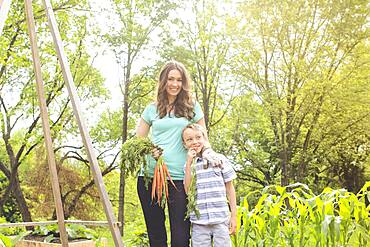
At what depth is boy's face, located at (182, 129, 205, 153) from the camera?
7.32 feet

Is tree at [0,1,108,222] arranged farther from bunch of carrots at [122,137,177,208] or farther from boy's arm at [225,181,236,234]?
boy's arm at [225,181,236,234]

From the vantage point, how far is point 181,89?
2.31 meters

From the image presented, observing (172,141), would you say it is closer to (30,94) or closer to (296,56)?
(296,56)

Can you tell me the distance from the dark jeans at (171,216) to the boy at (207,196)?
5 centimetres

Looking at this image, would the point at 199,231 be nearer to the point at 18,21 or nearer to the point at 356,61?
the point at 18,21

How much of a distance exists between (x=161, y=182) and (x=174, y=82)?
0.45 metres

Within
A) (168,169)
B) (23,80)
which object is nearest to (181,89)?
(168,169)

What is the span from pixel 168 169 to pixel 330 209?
1134mm

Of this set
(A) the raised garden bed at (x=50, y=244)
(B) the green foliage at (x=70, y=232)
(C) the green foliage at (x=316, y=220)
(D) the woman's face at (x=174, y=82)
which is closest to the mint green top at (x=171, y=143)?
(D) the woman's face at (x=174, y=82)

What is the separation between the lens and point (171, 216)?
89.8 inches

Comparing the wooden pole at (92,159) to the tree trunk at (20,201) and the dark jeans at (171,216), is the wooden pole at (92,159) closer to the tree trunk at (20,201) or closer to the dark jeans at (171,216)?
the dark jeans at (171,216)

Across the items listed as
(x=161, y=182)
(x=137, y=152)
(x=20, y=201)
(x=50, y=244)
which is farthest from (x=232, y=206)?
(x=20, y=201)

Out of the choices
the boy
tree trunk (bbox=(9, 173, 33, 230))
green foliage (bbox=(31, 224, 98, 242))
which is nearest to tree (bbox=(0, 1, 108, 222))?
tree trunk (bbox=(9, 173, 33, 230))

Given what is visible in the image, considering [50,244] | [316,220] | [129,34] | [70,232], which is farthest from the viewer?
[129,34]
